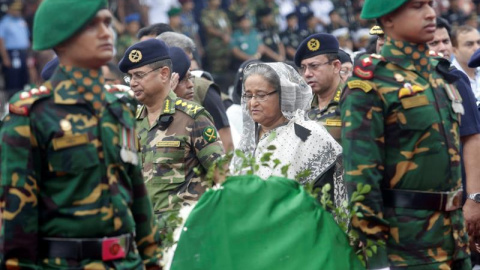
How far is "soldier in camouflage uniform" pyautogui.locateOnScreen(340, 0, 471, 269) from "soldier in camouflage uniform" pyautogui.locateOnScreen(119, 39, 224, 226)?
2170mm

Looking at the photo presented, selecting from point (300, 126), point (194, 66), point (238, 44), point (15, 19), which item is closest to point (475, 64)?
point (300, 126)

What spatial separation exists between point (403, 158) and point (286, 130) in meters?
1.99

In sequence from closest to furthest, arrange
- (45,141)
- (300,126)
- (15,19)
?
1. (45,141)
2. (300,126)
3. (15,19)

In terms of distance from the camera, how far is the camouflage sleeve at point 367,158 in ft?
18.3

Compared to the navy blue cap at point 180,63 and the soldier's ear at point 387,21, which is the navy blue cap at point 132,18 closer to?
the navy blue cap at point 180,63

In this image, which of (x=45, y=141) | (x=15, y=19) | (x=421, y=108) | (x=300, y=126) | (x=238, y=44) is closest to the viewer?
(x=45, y=141)

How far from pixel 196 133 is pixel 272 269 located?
83.0 inches

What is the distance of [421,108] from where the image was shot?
567 centimetres

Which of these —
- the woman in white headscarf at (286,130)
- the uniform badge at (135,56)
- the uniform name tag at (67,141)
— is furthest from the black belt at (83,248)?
the uniform badge at (135,56)

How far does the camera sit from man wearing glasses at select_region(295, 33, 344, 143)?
341 inches

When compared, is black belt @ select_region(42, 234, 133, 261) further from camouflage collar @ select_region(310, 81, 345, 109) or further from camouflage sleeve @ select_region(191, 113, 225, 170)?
camouflage collar @ select_region(310, 81, 345, 109)

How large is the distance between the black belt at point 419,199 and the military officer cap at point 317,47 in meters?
3.47

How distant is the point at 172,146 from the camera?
25.4 feet

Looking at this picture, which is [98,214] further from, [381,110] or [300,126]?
[300,126]
